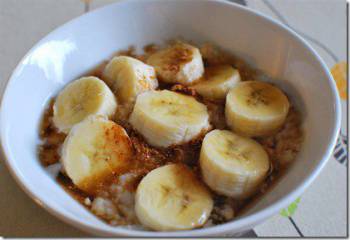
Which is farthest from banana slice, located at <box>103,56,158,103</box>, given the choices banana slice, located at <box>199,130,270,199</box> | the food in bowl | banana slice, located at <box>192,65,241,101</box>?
banana slice, located at <box>199,130,270,199</box>

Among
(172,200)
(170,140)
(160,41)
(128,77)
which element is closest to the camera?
(172,200)

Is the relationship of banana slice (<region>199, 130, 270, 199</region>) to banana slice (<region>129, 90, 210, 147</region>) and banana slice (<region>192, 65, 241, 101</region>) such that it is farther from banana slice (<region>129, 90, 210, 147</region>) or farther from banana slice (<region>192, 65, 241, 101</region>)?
banana slice (<region>192, 65, 241, 101</region>)

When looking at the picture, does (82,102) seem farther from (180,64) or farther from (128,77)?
(180,64)

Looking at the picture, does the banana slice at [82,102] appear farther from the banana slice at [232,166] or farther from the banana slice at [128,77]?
the banana slice at [232,166]

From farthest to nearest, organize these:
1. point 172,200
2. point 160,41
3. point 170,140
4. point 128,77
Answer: point 160,41
point 128,77
point 170,140
point 172,200

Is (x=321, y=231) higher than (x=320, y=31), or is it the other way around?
(x=320, y=31)

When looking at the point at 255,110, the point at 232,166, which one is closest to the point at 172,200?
the point at 232,166

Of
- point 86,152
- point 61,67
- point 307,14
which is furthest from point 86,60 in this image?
point 307,14

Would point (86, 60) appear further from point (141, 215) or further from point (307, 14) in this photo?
point (307, 14)
